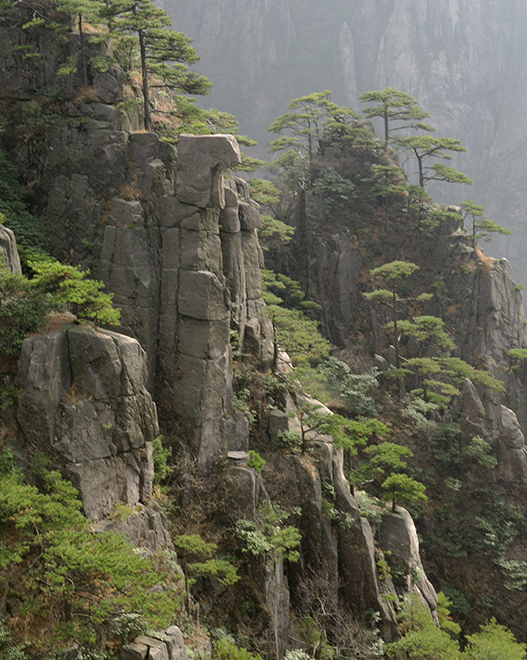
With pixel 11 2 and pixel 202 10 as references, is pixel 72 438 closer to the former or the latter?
pixel 11 2

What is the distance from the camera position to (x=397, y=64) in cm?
7269

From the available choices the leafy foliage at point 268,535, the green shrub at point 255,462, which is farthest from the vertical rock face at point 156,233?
the leafy foliage at point 268,535

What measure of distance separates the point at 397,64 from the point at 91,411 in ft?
249

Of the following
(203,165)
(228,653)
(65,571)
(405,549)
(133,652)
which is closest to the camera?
(65,571)

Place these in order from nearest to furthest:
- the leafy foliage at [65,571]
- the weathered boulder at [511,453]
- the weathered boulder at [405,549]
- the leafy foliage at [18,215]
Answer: the leafy foliage at [65,571]
the leafy foliage at [18,215]
the weathered boulder at [405,549]
the weathered boulder at [511,453]

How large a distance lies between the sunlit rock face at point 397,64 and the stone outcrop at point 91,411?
68.8 metres

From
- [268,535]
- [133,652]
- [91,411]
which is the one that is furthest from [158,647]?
[268,535]

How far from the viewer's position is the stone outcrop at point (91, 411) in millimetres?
11500

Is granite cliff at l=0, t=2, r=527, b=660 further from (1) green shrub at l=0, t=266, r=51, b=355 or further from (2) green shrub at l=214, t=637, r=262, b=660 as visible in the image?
(1) green shrub at l=0, t=266, r=51, b=355

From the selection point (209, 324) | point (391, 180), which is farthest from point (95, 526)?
point (391, 180)

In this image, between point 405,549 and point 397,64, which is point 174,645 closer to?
point 405,549

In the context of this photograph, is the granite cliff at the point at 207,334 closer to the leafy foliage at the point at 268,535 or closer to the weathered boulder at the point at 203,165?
the weathered boulder at the point at 203,165

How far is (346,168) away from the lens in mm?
→ 40000

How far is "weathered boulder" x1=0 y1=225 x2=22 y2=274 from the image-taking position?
496 inches
